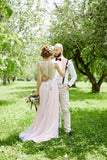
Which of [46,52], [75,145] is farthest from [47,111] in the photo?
[46,52]

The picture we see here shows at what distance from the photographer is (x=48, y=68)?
6.02m

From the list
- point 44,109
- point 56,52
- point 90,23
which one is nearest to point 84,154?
point 44,109

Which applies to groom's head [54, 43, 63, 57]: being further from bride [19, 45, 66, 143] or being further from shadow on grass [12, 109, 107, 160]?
shadow on grass [12, 109, 107, 160]

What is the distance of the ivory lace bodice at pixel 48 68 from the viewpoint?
19.7ft

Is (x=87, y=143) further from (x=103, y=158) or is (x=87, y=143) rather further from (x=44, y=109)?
(x=44, y=109)

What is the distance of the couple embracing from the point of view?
6035 mm

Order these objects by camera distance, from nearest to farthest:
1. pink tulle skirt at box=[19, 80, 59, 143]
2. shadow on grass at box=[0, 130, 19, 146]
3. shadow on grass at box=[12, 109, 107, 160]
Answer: shadow on grass at box=[12, 109, 107, 160], shadow on grass at box=[0, 130, 19, 146], pink tulle skirt at box=[19, 80, 59, 143]

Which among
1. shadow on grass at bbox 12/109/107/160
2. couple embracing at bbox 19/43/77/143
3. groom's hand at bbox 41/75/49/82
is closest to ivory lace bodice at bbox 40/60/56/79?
couple embracing at bbox 19/43/77/143

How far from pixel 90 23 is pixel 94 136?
5.20 meters

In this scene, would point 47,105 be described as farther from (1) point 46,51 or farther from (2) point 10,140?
(1) point 46,51

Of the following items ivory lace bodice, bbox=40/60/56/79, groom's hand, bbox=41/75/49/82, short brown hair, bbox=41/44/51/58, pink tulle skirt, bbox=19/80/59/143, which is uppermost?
short brown hair, bbox=41/44/51/58

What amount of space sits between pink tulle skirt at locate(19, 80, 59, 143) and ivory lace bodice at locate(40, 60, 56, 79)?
0.28 meters

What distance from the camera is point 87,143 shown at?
19.3ft

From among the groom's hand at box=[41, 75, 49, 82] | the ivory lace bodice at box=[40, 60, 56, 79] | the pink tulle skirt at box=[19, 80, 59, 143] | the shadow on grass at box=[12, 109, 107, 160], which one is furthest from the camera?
the groom's hand at box=[41, 75, 49, 82]
